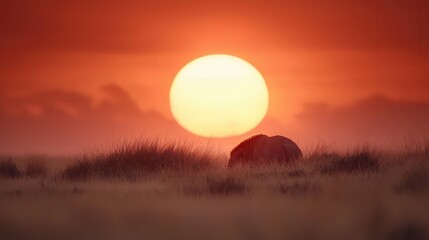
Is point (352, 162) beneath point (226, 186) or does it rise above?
above

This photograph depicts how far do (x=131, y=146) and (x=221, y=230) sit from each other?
4.21m

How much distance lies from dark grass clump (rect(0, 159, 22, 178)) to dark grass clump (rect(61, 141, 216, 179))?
25.2 inches

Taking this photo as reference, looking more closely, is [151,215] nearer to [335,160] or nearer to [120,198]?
[120,198]

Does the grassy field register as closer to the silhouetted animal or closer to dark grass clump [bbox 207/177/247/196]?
dark grass clump [bbox 207/177/247/196]

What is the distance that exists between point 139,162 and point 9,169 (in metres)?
1.54

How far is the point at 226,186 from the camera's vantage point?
8078 millimetres

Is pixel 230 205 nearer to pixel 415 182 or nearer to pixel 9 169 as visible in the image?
pixel 415 182

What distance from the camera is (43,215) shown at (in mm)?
7273

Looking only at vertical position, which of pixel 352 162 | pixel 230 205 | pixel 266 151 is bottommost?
pixel 230 205

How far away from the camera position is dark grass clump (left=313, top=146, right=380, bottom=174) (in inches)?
358

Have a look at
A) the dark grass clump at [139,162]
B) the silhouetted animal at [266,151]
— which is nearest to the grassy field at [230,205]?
the dark grass clump at [139,162]

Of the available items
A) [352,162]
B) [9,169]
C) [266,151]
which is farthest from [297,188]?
[9,169]

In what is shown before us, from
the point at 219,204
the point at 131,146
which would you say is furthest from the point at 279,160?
the point at 219,204

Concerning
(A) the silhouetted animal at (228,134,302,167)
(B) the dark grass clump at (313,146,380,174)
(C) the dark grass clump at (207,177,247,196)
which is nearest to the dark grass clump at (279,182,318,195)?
(C) the dark grass clump at (207,177,247,196)
